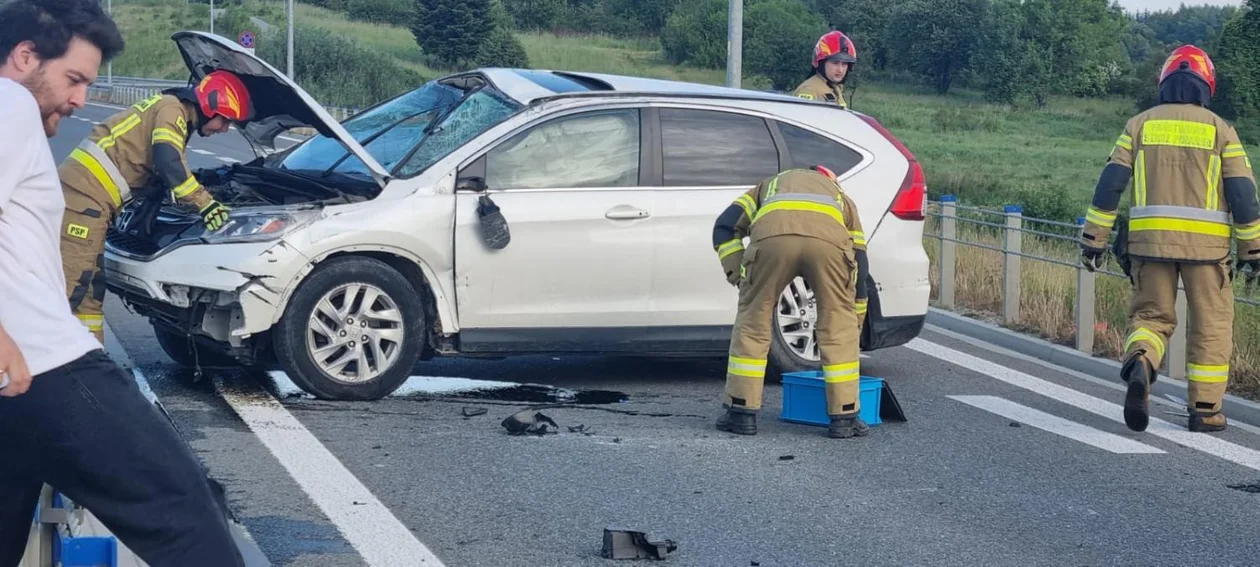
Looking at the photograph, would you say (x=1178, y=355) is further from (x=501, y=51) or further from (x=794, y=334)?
(x=501, y=51)

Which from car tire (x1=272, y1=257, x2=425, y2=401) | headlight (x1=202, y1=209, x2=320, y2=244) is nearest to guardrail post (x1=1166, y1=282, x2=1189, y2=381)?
car tire (x1=272, y1=257, x2=425, y2=401)

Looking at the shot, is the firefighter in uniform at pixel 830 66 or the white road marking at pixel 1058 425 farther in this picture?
the firefighter in uniform at pixel 830 66

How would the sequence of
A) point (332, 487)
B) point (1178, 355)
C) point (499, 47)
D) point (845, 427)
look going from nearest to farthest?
point (332, 487)
point (845, 427)
point (1178, 355)
point (499, 47)

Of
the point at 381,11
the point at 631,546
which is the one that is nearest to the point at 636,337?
the point at 631,546

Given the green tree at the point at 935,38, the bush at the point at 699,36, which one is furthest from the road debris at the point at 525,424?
the green tree at the point at 935,38

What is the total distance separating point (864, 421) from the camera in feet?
27.4

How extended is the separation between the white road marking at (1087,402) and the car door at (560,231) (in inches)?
103

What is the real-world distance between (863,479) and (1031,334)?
5.05 m

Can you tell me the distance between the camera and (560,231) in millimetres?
8617

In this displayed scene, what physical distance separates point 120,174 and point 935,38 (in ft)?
286

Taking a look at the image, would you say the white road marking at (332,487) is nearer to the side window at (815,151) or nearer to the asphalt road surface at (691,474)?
the asphalt road surface at (691,474)

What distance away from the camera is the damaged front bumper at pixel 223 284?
315 inches

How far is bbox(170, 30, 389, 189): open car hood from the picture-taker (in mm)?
8367

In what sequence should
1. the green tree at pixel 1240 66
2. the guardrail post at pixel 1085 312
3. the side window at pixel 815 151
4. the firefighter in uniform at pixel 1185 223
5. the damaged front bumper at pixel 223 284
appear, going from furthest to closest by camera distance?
the green tree at pixel 1240 66
the guardrail post at pixel 1085 312
the side window at pixel 815 151
the firefighter in uniform at pixel 1185 223
the damaged front bumper at pixel 223 284
